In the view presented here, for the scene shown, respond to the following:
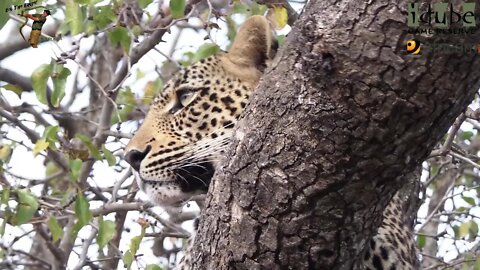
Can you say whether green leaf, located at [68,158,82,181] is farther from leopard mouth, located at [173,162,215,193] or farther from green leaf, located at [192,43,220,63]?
green leaf, located at [192,43,220,63]

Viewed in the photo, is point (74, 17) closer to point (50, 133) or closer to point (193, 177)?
point (50, 133)

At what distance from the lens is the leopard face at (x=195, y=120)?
4836mm

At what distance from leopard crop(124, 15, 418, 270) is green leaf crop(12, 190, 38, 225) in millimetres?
568

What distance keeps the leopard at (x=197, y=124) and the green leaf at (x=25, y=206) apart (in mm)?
568

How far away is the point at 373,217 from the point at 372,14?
690 millimetres

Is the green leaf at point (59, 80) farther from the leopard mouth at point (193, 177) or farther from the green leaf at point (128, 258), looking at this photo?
the green leaf at point (128, 258)

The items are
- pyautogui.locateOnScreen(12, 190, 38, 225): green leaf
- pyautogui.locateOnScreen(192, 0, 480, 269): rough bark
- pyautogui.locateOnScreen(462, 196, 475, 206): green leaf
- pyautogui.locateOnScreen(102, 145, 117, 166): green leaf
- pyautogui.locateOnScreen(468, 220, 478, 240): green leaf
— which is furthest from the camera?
pyautogui.locateOnScreen(462, 196, 475, 206): green leaf

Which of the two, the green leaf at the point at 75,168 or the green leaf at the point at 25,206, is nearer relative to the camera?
the green leaf at the point at 25,206

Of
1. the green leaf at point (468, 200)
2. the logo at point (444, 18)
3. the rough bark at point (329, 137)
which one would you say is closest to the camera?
the logo at point (444, 18)

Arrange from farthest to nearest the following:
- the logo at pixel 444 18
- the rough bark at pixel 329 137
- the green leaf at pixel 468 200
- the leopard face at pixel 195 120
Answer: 1. the green leaf at pixel 468 200
2. the leopard face at pixel 195 120
3. the rough bark at pixel 329 137
4. the logo at pixel 444 18

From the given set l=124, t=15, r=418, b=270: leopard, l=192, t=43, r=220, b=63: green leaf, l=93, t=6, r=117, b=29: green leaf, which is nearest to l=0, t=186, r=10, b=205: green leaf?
l=124, t=15, r=418, b=270: leopard

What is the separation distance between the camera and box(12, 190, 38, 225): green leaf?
4.73 meters

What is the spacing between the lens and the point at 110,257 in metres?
5.82

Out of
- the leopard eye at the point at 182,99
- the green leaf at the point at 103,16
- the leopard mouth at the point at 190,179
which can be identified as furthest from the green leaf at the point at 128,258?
the green leaf at the point at 103,16
